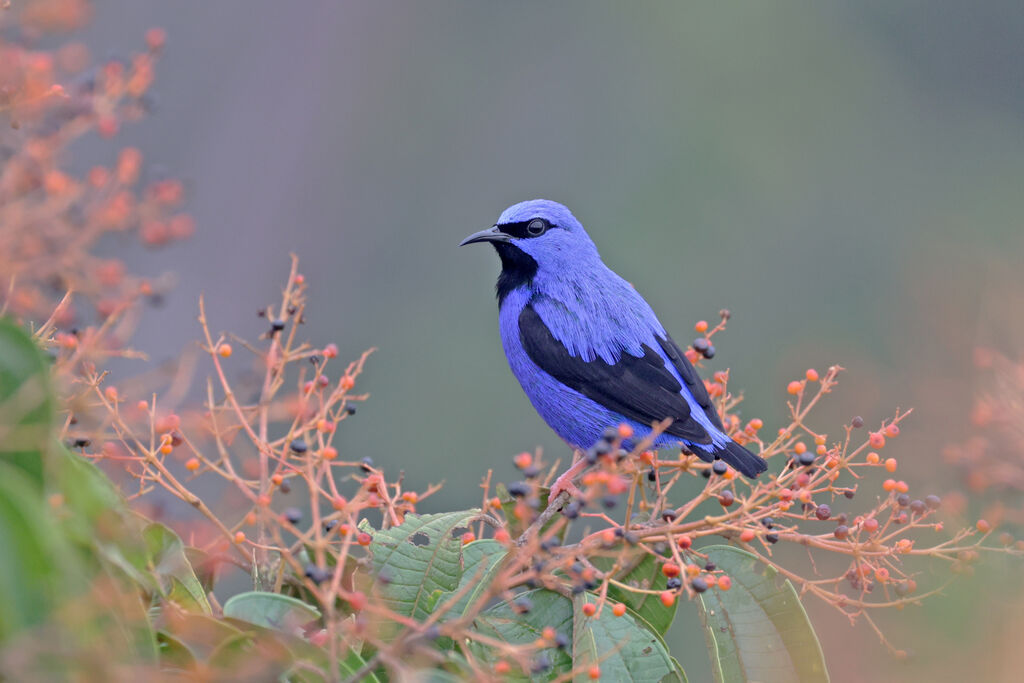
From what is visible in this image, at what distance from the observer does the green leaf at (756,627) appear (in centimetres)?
209

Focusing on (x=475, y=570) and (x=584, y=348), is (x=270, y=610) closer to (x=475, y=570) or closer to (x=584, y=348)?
(x=475, y=570)

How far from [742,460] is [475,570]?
122 cm

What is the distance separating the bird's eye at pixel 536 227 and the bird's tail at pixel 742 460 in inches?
41.3

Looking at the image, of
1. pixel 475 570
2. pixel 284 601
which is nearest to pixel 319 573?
pixel 284 601

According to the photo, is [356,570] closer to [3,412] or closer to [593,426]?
[3,412]

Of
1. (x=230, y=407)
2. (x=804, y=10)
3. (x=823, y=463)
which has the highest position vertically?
(x=804, y=10)

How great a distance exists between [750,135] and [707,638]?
11.7 meters

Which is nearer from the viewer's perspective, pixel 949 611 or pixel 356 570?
pixel 356 570

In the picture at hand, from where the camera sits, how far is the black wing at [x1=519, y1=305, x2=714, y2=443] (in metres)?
3.45

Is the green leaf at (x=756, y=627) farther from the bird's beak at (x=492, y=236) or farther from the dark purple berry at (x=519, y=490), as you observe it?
the bird's beak at (x=492, y=236)

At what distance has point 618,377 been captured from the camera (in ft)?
11.4

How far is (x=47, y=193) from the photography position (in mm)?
1767

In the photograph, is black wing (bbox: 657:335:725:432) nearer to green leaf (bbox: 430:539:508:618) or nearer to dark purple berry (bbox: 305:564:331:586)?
green leaf (bbox: 430:539:508:618)

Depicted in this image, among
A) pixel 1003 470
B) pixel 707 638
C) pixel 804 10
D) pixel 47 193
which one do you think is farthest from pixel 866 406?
pixel 804 10
